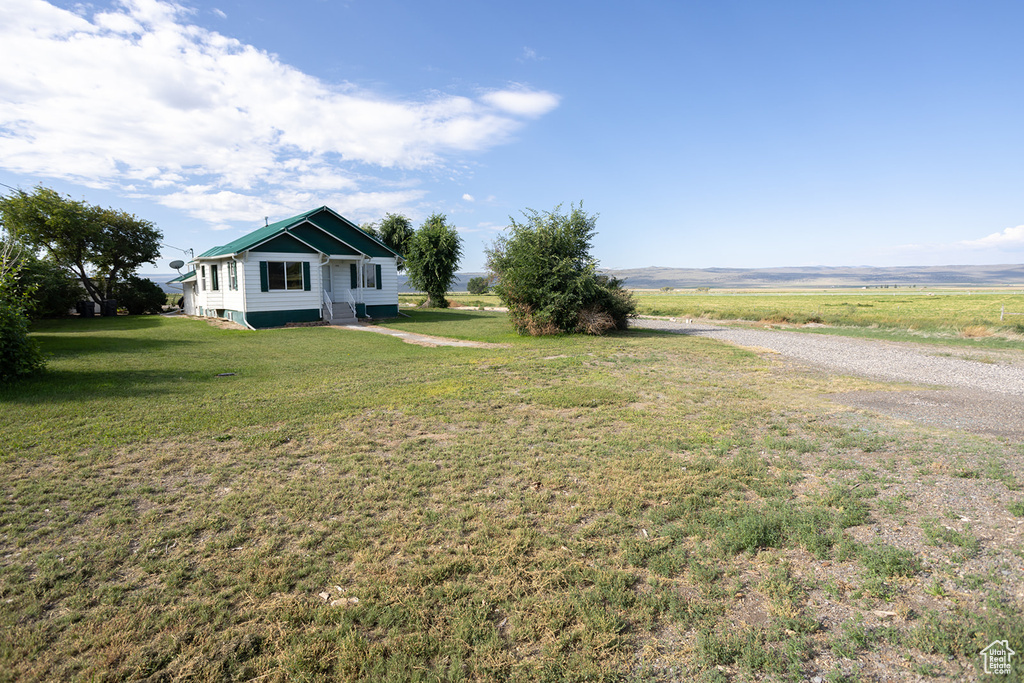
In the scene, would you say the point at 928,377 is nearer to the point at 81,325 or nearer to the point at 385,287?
the point at 385,287

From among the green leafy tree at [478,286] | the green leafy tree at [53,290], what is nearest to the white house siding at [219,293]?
the green leafy tree at [53,290]

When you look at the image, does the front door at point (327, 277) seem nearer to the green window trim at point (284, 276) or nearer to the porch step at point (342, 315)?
the porch step at point (342, 315)

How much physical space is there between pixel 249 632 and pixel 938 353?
59.6 ft

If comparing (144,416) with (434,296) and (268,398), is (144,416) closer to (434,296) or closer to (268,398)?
(268,398)

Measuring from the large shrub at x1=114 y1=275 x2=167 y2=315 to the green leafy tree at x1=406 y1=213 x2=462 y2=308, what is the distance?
1686cm

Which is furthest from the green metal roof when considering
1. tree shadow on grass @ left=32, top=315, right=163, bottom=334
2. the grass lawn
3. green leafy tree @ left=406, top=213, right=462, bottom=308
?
the grass lawn

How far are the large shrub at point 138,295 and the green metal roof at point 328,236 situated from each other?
8.34 m

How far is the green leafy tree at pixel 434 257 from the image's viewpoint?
128 feet

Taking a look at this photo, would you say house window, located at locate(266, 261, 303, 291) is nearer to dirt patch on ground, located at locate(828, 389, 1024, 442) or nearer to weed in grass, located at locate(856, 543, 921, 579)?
dirt patch on ground, located at locate(828, 389, 1024, 442)

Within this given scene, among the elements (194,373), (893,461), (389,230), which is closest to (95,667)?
(893,461)

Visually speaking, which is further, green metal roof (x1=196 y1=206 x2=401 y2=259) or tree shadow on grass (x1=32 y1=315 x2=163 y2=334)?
green metal roof (x1=196 y1=206 x2=401 y2=259)

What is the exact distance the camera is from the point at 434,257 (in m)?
38.9

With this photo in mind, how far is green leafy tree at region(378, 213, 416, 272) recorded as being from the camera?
152ft

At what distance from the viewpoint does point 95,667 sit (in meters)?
2.53
